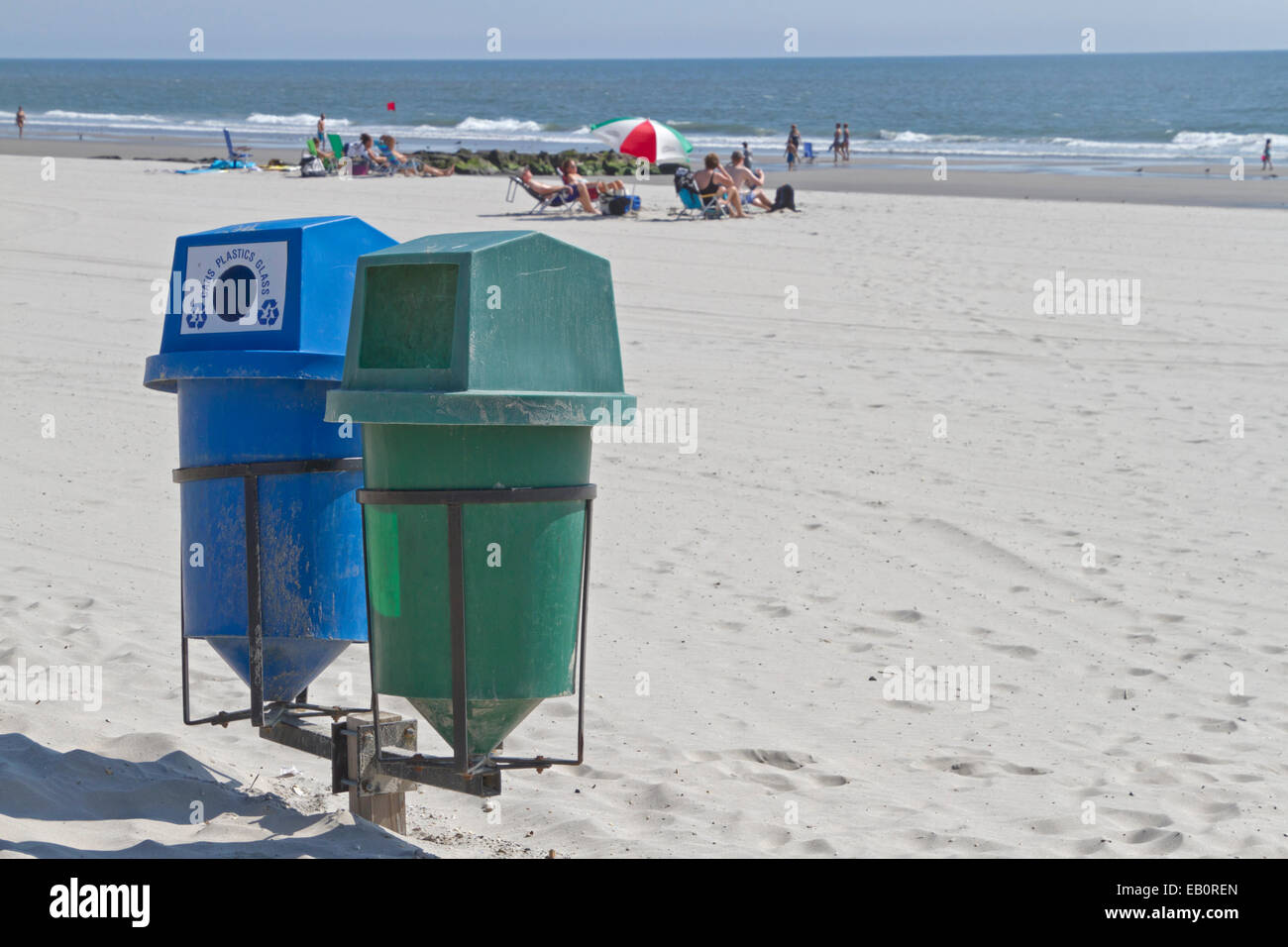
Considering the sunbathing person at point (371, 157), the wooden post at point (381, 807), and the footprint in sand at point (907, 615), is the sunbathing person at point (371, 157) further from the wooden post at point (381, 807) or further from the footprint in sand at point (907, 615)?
the wooden post at point (381, 807)

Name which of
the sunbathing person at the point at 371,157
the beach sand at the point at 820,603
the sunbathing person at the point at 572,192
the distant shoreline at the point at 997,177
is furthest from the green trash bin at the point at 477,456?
the sunbathing person at the point at 371,157

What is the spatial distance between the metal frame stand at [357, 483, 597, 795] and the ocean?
40052 mm

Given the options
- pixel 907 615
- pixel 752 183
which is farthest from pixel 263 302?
pixel 752 183

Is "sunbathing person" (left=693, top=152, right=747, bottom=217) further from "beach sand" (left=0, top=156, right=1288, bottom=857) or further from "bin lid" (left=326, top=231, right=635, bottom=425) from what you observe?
"bin lid" (left=326, top=231, right=635, bottom=425)

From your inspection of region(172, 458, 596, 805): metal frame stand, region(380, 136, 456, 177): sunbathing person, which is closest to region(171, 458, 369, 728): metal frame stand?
region(172, 458, 596, 805): metal frame stand

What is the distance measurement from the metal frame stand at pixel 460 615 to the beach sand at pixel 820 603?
411 mm

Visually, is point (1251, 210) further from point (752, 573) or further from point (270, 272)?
point (270, 272)

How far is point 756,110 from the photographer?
78688mm

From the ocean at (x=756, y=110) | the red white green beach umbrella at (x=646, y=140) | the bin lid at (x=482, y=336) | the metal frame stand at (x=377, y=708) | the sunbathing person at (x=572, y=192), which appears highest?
the ocean at (x=756, y=110)

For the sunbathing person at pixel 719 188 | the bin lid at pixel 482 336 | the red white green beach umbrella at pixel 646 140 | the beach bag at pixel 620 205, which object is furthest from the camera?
the red white green beach umbrella at pixel 646 140

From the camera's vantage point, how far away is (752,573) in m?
6.18

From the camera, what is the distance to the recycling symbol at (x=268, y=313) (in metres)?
3.65
